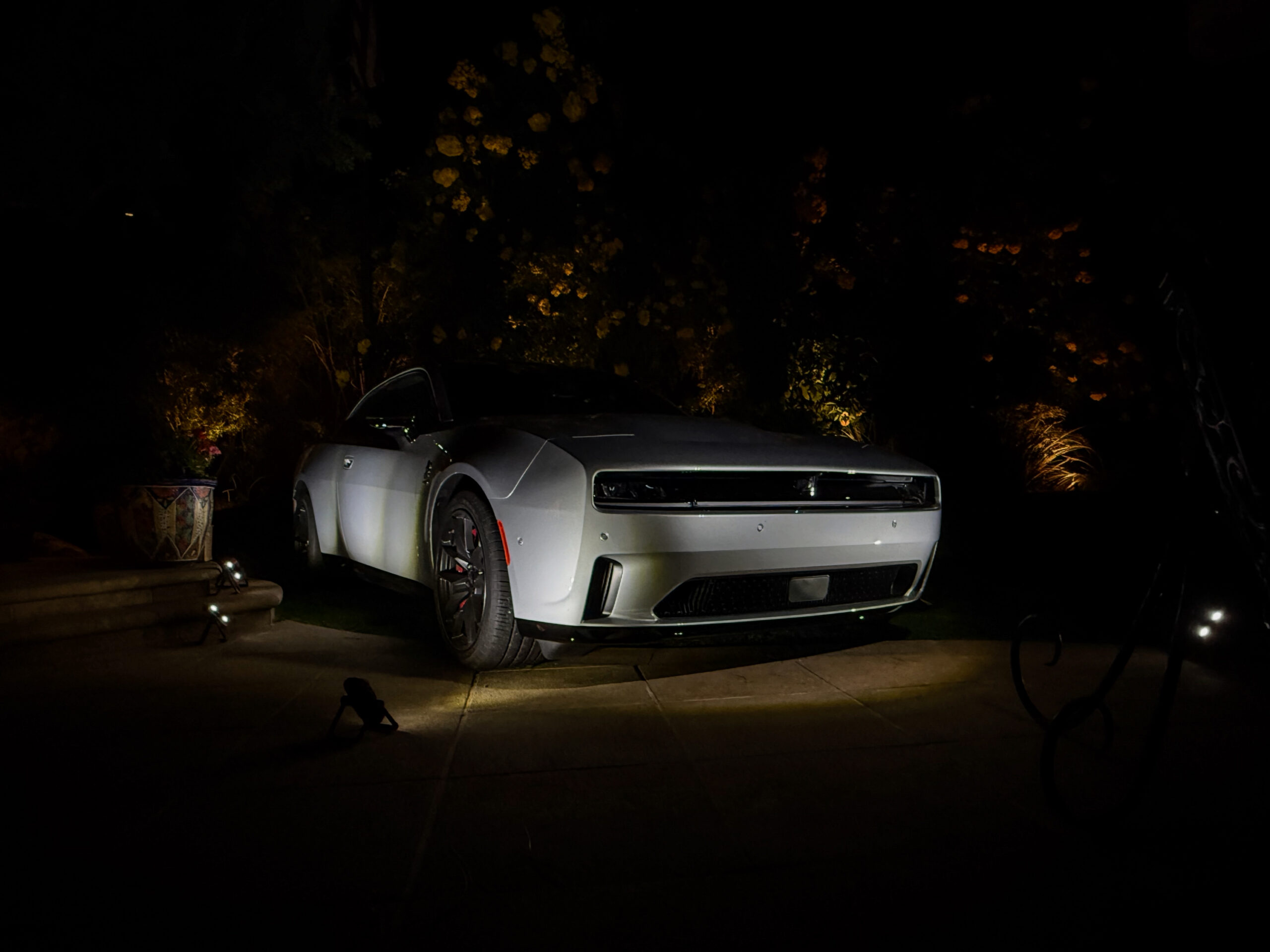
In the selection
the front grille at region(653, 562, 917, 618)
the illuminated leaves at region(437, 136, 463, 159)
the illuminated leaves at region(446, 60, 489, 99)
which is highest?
the illuminated leaves at region(446, 60, 489, 99)

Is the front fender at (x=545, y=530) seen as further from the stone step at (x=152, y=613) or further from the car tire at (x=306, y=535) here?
the car tire at (x=306, y=535)

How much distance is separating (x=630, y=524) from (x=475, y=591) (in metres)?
1.01

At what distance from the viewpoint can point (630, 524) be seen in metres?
3.48

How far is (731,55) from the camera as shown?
12.0 metres

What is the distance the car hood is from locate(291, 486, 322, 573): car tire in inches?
102

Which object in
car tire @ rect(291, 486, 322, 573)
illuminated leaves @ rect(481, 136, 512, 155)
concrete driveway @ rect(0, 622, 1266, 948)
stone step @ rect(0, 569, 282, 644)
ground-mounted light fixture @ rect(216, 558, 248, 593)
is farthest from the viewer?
illuminated leaves @ rect(481, 136, 512, 155)

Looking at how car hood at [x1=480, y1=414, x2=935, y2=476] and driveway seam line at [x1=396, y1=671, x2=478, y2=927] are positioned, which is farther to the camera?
car hood at [x1=480, y1=414, x2=935, y2=476]

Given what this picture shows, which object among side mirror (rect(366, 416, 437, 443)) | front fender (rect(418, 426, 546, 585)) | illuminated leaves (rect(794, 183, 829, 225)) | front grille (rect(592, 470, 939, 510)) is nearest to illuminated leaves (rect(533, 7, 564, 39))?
illuminated leaves (rect(794, 183, 829, 225))

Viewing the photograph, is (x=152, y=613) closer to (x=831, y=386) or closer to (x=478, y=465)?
(x=478, y=465)

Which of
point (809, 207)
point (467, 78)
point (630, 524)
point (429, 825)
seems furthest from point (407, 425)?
point (467, 78)

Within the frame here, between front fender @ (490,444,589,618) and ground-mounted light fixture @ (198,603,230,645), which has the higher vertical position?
front fender @ (490,444,589,618)

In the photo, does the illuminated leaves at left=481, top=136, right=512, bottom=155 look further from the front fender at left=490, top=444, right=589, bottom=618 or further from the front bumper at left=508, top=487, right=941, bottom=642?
the front bumper at left=508, top=487, right=941, bottom=642

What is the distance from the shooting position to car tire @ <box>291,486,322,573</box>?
6.39 metres

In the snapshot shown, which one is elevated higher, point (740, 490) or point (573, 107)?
point (573, 107)
